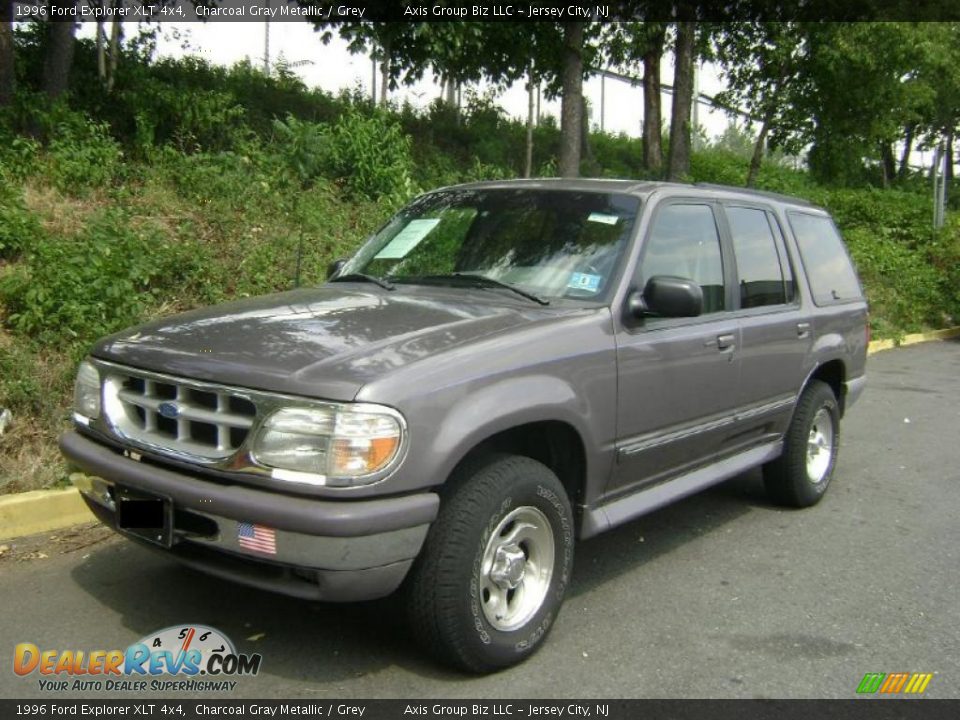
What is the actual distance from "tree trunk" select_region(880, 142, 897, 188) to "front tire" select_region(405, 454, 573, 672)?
27.3m

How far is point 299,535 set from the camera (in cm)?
295

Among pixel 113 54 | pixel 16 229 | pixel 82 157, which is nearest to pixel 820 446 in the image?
pixel 16 229

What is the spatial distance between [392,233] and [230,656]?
2.38 m

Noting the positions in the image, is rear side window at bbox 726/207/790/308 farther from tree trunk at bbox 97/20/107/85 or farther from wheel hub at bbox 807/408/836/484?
tree trunk at bbox 97/20/107/85

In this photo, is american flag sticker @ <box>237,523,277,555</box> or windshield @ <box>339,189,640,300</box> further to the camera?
windshield @ <box>339,189,640,300</box>

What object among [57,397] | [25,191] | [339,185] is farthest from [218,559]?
[339,185]

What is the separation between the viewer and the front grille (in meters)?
3.16

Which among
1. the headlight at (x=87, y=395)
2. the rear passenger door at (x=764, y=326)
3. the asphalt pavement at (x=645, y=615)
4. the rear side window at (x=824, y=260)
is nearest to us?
the asphalt pavement at (x=645, y=615)

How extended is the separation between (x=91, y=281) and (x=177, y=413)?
12.2 feet

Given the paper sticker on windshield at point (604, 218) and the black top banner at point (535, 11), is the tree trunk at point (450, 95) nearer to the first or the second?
the black top banner at point (535, 11)

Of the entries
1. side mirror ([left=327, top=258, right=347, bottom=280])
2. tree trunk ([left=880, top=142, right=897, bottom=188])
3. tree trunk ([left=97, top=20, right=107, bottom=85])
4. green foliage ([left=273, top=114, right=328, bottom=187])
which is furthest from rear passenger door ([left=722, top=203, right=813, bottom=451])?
tree trunk ([left=880, top=142, right=897, bottom=188])

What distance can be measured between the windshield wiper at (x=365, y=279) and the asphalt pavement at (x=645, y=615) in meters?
1.51

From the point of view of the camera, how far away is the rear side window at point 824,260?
573 cm

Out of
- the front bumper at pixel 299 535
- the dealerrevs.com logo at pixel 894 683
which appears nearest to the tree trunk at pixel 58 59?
the front bumper at pixel 299 535
